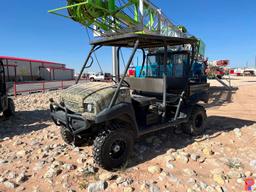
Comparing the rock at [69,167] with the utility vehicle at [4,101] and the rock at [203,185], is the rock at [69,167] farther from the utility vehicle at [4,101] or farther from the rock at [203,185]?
the utility vehicle at [4,101]

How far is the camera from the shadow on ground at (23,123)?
6.85 m

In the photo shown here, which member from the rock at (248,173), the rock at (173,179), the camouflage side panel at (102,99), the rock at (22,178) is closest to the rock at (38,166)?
the rock at (22,178)

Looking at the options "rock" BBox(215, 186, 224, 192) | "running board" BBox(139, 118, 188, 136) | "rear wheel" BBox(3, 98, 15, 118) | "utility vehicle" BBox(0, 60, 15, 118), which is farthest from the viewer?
"rear wheel" BBox(3, 98, 15, 118)

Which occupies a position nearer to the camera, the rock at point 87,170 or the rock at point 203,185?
the rock at point 203,185

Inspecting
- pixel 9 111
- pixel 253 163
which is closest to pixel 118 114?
pixel 253 163

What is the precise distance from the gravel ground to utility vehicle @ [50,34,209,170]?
1.21ft

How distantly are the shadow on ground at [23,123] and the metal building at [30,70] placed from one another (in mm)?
28046

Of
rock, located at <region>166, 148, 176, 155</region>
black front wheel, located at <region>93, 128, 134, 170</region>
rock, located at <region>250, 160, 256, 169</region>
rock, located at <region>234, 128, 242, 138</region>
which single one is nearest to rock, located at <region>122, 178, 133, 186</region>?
black front wheel, located at <region>93, 128, 134, 170</region>

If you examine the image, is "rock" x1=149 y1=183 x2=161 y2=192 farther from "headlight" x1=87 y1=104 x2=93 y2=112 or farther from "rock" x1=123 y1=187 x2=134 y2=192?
"headlight" x1=87 y1=104 x2=93 y2=112

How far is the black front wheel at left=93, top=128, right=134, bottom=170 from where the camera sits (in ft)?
12.7

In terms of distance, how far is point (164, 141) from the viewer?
550cm

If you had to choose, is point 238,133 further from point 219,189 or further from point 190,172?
point 219,189

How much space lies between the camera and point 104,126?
4.16m

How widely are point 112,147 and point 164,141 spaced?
1867 mm
